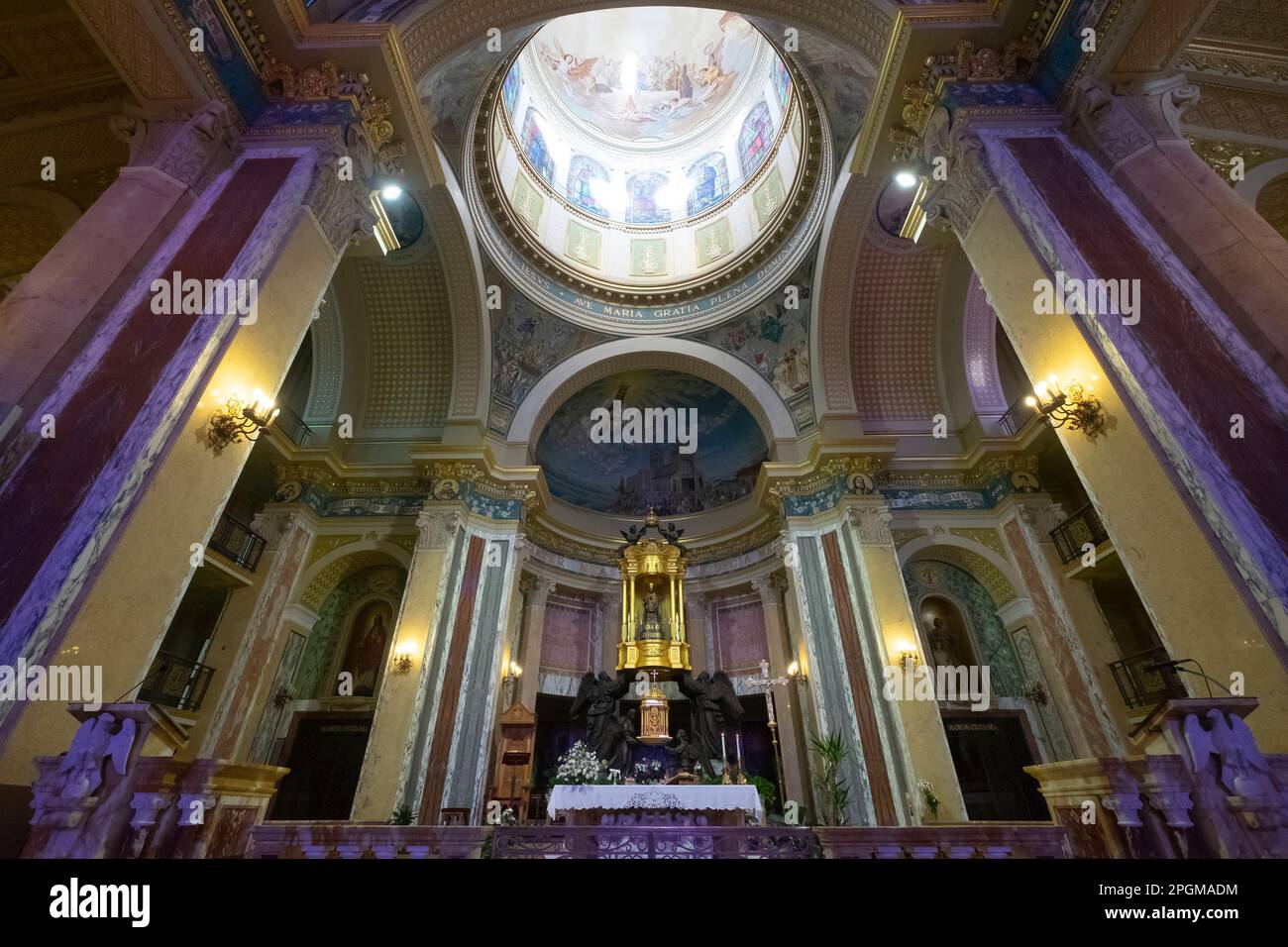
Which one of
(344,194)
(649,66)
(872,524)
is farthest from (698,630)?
(649,66)

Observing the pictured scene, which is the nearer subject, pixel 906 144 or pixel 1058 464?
pixel 906 144

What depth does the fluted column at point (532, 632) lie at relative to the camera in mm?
12859

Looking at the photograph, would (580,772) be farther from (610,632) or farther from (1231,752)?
(610,632)

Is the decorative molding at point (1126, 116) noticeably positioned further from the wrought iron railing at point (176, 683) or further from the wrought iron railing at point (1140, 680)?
the wrought iron railing at point (176, 683)

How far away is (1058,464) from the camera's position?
37.4ft

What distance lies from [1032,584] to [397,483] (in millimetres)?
12765

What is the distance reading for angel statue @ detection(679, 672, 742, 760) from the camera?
10.2 meters

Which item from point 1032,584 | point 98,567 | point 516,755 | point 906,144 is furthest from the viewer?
point 1032,584

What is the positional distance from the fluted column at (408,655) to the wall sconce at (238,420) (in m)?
5.71

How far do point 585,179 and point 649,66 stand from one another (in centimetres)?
498

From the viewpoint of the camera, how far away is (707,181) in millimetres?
18031

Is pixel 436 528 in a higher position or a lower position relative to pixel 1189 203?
higher

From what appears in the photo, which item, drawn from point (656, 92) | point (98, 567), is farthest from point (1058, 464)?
point (656, 92)
